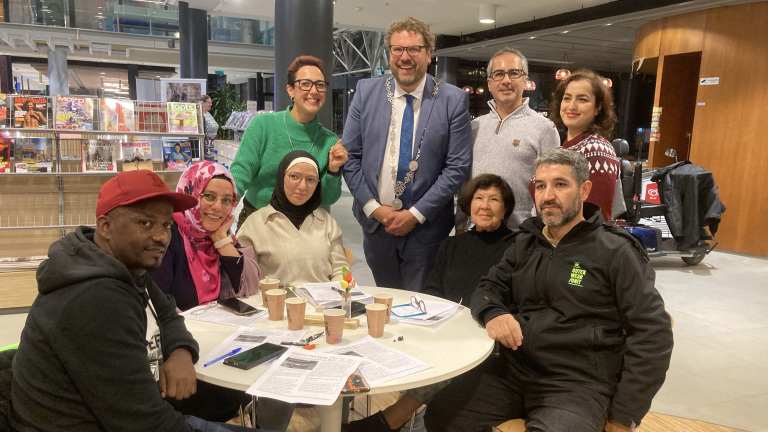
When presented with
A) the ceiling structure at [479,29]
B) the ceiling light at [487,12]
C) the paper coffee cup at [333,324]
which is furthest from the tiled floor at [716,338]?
the ceiling light at [487,12]

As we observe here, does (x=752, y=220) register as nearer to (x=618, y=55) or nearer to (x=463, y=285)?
(x=463, y=285)

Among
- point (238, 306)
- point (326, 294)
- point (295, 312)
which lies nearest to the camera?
point (295, 312)

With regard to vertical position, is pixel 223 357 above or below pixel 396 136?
below

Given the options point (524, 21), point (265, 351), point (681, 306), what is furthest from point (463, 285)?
point (524, 21)

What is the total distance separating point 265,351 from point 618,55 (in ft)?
48.4

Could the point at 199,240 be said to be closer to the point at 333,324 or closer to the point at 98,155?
the point at 333,324

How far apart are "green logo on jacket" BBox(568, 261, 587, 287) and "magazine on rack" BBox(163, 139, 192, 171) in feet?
12.0

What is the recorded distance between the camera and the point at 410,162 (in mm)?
2666

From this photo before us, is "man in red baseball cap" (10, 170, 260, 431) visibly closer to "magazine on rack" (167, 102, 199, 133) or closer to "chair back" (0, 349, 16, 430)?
"chair back" (0, 349, 16, 430)

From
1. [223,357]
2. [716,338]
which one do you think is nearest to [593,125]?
[223,357]

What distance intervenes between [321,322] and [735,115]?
7.10 m

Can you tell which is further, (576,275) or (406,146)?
(406,146)

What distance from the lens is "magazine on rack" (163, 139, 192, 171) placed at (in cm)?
464

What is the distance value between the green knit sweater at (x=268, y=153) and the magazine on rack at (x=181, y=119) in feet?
6.59
